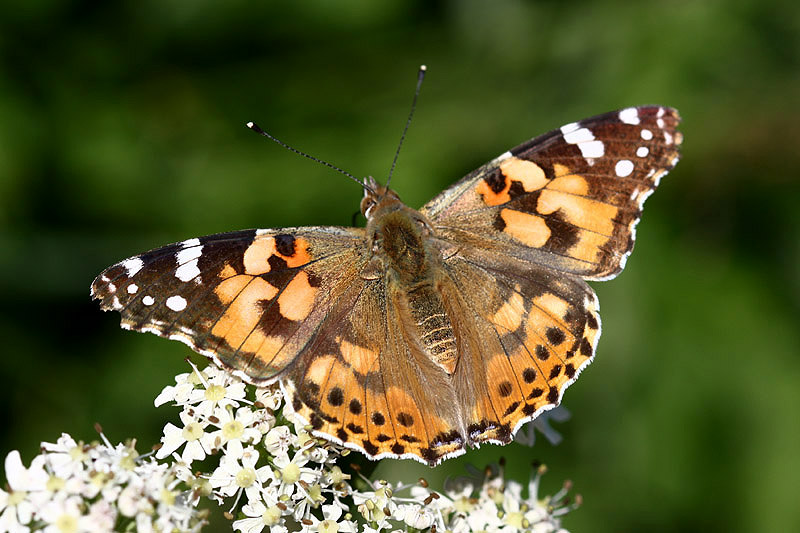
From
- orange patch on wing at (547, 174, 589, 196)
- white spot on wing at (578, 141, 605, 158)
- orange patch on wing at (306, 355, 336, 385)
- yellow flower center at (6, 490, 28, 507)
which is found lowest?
yellow flower center at (6, 490, 28, 507)

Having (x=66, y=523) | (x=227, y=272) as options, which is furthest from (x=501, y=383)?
(x=66, y=523)

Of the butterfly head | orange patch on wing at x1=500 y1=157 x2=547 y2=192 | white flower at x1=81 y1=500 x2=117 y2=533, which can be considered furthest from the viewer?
the butterfly head

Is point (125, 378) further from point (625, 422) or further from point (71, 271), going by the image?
point (625, 422)

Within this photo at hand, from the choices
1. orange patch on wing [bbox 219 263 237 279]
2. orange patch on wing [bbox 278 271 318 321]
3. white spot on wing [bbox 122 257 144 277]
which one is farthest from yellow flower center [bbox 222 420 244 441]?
white spot on wing [bbox 122 257 144 277]

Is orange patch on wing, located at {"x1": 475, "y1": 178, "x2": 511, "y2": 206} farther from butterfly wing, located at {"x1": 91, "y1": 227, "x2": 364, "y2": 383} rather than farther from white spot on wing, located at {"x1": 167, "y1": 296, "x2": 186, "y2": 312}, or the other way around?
white spot on wing, located at {"x1": 167, "y1": 296, "x2": 186, "y2": 312}

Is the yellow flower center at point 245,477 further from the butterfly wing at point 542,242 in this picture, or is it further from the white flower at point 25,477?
the butterfly wing at point 542,242

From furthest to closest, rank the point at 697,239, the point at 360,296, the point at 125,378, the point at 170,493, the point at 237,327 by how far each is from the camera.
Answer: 1. the point at 697,239
2. the point at 125,378
3. the point at 360,296
4. the point at 237,327
5. the point at 170,493

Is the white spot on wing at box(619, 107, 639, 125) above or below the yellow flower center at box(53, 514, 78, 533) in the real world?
above

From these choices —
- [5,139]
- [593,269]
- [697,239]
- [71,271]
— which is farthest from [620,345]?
[5,139]
